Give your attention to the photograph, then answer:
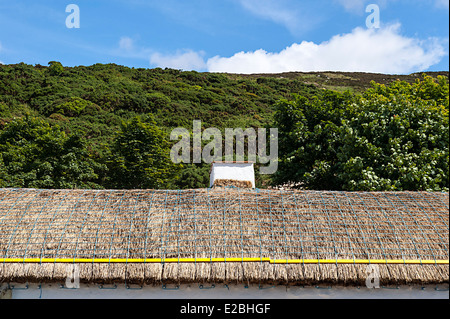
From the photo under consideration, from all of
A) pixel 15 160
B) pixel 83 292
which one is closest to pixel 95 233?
pixel 83 292

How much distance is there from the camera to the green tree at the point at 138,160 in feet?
60.3

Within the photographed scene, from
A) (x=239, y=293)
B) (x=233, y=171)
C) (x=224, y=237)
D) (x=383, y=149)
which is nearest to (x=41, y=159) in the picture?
(x=233, y=171)

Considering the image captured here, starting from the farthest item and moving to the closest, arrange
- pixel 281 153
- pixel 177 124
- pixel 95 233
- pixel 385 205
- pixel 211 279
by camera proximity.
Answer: pixel 177 124 → pixel 281 153 → pixel 385 205 → pixel 95 233 → pixel 211 279

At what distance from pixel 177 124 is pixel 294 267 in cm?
2657

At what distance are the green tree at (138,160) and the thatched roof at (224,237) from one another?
37.0 ft

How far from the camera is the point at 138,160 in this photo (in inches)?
729

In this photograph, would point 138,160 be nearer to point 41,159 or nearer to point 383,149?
point 41,159

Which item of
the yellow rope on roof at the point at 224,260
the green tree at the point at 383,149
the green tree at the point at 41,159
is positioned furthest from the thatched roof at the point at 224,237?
the green tree at the point at 41,159

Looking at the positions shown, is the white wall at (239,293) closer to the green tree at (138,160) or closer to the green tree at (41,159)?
the green tree at (41,159)

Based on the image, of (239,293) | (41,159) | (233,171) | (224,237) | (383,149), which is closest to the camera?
(239,293)

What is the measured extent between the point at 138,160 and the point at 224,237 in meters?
13.4

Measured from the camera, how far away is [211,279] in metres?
5.45

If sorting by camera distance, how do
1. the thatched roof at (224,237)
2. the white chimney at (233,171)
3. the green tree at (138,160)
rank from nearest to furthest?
the thatched roof at (224,237) < the white chimney at (233,171) < the green tree at (138,160)
